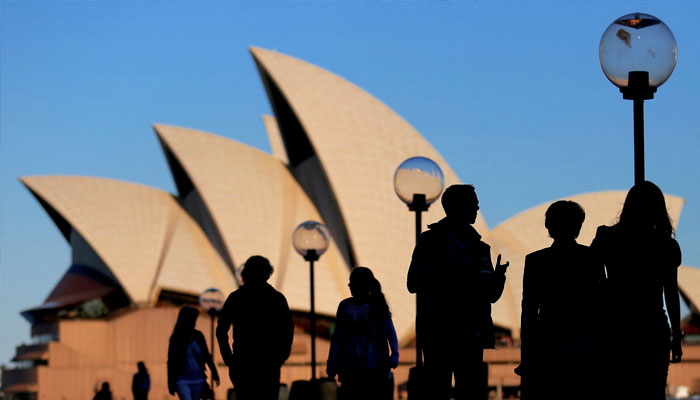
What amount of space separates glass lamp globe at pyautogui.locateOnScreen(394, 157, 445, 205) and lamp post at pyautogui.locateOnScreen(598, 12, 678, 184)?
4.14m

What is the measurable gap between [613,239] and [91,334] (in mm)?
31659

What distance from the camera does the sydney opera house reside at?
34469mm

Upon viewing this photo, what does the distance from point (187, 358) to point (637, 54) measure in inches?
156

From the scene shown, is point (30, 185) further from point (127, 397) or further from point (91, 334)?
point (127, 397)

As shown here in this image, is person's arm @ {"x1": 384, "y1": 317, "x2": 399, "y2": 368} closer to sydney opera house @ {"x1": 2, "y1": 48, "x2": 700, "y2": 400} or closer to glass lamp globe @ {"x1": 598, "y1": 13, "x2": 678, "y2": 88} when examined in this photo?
glass lamp globe @ {"x1": 598, "y1": 13, "x2": 678, "y2": 88}

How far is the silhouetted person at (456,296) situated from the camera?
5738 millimetres

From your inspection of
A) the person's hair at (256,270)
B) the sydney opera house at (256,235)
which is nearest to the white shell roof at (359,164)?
the sydney opera house at (256,235)

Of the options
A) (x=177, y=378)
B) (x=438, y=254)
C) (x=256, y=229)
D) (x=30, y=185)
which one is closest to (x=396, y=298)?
(x=256, y=229)

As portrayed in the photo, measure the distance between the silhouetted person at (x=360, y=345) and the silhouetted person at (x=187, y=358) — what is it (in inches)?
47.4

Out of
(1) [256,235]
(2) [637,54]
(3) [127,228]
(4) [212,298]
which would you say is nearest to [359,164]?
(1) [256,235]

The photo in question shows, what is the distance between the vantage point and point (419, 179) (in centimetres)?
1122

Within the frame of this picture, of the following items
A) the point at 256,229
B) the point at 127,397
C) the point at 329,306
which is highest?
the point at 256,229

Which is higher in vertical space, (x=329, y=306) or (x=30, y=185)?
(x=30, y=185)

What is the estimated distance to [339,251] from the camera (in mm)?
35594
